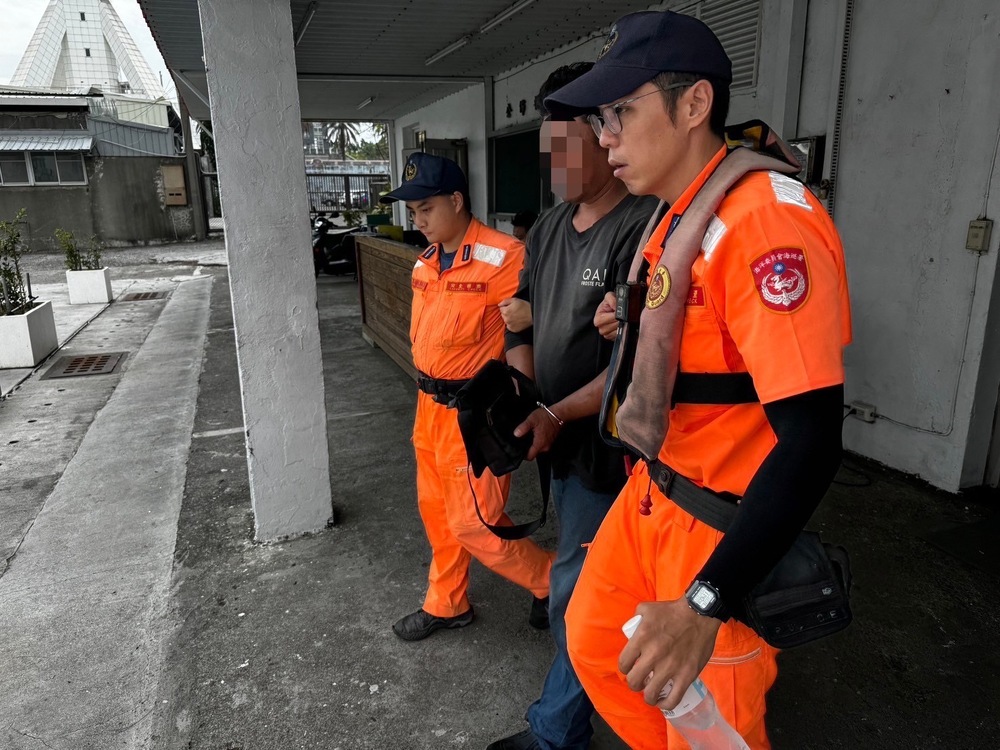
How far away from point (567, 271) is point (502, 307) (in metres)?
0.38

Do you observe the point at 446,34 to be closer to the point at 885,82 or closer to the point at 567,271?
the point at 885,82

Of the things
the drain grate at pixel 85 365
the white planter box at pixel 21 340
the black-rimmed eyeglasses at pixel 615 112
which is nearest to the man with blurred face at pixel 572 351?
the black-rimmed eyeglasses at pixel 615 112

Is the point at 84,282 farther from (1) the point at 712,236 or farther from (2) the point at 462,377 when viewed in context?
(1) the point at 712,236

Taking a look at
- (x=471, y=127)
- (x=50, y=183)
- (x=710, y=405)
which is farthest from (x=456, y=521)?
(x=50, y=183)

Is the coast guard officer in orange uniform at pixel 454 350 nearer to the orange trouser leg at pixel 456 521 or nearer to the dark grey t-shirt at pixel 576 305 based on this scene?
the orange trouser leg at pixel 456 521

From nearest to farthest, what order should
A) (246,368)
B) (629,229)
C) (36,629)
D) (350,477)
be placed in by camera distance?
(629,229), (36,629), (246,368), (350,477)

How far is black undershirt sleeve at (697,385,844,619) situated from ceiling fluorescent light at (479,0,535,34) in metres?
5.41

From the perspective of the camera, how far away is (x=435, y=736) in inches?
87.2

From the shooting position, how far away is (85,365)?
7203mm

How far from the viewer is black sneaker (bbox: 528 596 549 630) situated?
2729 mm

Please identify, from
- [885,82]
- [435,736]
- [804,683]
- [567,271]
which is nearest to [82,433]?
[435,736]

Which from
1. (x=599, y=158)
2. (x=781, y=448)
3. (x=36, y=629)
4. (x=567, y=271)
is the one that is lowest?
(x=36, y=629)

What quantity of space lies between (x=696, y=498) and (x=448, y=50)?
722 centimetres

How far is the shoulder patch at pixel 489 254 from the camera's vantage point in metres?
2.47
